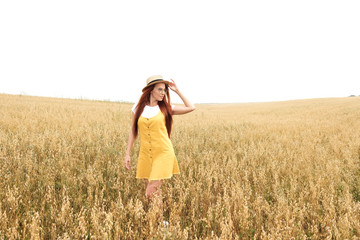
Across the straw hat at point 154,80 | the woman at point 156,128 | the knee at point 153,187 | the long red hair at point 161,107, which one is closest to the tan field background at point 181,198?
the knee at point 153,187

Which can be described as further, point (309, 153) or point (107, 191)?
point (309, 153)

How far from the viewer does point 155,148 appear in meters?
2.67

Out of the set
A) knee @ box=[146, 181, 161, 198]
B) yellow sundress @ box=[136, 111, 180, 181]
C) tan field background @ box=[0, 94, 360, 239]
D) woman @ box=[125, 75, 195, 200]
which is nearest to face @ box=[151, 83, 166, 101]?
woman @ box=[125, 75, 195, 200]

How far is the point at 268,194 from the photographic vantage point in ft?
10.9

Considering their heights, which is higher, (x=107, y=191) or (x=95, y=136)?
(x=95, y=136)

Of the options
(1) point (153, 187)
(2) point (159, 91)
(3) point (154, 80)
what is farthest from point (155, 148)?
(3) point (154, 80)

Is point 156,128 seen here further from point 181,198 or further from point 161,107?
point 181,198

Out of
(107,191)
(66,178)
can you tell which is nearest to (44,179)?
(66,178)

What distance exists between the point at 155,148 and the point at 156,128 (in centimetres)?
26

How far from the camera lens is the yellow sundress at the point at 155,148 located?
8.34 feet

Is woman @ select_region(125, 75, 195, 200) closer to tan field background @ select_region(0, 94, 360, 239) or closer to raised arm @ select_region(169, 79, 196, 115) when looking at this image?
raised arm @ select_region(169, 79, 196, 115)

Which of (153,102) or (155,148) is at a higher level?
(153,102)

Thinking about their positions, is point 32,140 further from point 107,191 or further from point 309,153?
point 309,153

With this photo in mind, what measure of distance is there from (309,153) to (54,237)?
5771mm
